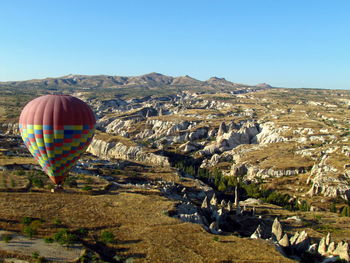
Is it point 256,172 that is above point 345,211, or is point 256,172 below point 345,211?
above

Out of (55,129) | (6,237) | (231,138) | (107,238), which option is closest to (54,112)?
(55,129)

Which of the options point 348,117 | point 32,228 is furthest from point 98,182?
point 348,117

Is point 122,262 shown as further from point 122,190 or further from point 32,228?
point 122,190

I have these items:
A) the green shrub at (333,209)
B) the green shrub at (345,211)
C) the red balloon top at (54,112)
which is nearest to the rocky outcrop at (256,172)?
the green shrub at (333,209)

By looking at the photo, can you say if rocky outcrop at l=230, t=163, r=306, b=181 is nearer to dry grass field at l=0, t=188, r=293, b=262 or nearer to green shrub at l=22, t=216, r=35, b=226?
dry grass field at l=0, t=188, r=293, b=262

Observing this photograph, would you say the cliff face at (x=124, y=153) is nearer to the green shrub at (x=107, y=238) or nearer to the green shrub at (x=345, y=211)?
the green shrub at (x=345, y=211)

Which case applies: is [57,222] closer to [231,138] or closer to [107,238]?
[107,238]

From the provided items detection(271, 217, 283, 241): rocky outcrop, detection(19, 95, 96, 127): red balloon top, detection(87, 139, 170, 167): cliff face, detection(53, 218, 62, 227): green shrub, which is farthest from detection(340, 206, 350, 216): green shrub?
detection(53, 218, 62, 227): green shrub
